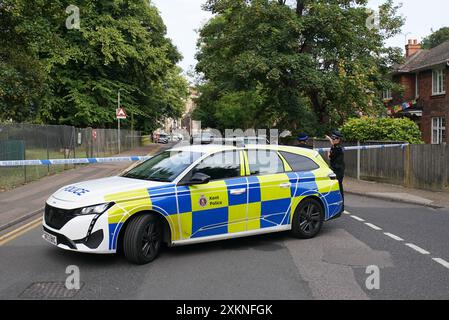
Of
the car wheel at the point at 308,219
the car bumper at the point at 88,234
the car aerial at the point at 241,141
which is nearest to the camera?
the car bumper at the point at 88,234

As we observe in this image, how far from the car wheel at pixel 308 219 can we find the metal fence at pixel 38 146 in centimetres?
1017

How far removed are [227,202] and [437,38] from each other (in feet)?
240

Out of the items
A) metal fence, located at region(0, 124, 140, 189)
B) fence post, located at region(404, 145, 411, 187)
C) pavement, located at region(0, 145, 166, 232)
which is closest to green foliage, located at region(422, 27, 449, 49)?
metal fence, located at region(0, 124, 140, 189)

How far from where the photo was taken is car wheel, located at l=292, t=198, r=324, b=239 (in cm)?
779

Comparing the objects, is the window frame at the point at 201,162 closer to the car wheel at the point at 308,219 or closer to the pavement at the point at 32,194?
the car wheel at the point at 308,219

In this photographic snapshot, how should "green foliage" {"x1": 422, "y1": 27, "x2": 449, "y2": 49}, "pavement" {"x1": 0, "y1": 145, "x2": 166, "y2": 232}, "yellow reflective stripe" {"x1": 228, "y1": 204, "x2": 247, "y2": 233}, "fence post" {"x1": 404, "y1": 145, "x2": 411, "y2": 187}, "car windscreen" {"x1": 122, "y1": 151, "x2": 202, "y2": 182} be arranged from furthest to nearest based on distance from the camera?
"green foliage" {"x1": 422, "y1": 27, "x2": 449, "y2": 49}, "fence post" {"x1": 404, "y1": 145, "x2": 411, "y2": 187}, "pavement" {"x1": 0, "y1": 145, "x2": 166, "y2": 232}, "yellow reflective stripe" {"x1": 228, "y1": 204, "x2": 247, "y2": 233}, "car windscreen" {"x1": 122, "y1": 151, "x2": 202, "y2": 182}

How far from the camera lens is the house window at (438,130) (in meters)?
28.1

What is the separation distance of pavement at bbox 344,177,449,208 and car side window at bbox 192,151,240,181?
6897 mm

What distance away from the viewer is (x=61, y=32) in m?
31.6

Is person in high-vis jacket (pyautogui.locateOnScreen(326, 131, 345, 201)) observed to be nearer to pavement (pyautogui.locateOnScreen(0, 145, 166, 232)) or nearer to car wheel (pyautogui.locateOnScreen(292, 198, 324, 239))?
car wheel (pyautogui.locateOnScreen(292, 198, 324, 239))

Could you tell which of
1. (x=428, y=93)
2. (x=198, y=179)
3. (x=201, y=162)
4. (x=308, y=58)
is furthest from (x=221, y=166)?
(x=428, y=93)

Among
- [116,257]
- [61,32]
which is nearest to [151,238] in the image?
[116,257]

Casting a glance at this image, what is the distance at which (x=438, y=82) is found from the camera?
2836cm

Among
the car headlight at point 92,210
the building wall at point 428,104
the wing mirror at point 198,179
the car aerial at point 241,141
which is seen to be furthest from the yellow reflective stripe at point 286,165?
the building wall at point 428,104
